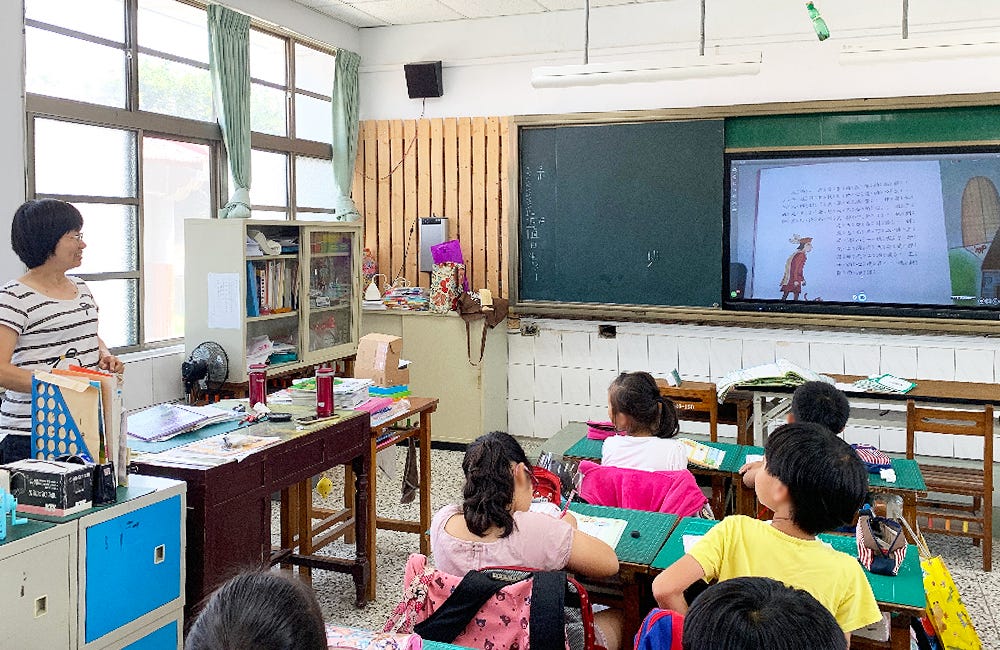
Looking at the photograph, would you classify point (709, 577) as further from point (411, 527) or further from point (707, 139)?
point (707, 139)

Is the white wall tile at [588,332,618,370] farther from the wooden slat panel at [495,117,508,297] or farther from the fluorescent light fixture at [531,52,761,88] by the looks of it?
the fluorescent light fixture at [531,52,761,88]

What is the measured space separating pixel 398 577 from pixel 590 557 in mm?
2061

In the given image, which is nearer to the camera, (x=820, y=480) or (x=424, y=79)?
(x=820, y=480)

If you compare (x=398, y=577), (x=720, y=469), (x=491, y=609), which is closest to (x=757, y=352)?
(x=720, y=469)

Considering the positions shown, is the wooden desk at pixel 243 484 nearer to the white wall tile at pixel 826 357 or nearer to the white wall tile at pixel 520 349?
the white wall tile at pixel 520 349

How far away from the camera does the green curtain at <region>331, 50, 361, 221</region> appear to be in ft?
22.7

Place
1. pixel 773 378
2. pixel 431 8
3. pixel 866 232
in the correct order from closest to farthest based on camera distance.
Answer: pixel 773 378 → pixel 866 232 → pixel 431 8

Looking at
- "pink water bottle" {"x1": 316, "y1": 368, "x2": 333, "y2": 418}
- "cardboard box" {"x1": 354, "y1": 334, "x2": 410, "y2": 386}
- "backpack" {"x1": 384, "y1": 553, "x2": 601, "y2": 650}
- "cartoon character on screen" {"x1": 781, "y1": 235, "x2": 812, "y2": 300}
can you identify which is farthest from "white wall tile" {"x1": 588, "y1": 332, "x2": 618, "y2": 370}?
"backpack" {"x1": 384, "y1": 553, "x2": 601, "y2": 650}

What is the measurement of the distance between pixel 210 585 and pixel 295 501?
1.31 meters

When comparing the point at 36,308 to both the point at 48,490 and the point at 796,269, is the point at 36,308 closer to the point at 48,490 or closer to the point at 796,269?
the point at 48,490

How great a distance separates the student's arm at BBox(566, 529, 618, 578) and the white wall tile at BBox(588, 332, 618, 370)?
13.9ft

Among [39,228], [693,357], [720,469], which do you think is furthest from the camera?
[693,357]

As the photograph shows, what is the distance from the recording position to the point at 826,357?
19.7 feet

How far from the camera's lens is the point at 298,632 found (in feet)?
3.76
